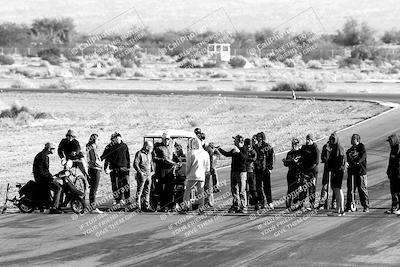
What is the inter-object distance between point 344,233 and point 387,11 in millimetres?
189604

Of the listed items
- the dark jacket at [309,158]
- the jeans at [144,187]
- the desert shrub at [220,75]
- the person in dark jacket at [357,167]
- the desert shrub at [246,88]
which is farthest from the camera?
the desert shrub at [220,75]

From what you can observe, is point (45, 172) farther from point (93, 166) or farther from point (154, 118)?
point (154, 118)

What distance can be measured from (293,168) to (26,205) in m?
5.73

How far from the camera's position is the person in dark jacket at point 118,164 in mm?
18922

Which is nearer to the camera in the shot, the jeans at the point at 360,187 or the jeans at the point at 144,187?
the jeans at the point at 360,187

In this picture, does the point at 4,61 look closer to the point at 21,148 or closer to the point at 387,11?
the point at 21,148

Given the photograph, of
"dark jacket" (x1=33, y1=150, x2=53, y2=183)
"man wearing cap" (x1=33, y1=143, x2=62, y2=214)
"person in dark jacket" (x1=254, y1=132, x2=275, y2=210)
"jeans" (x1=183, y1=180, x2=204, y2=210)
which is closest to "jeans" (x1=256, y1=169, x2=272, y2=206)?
"person in dark jacket" (x1=254, y1=132, x2=275, y2=210)

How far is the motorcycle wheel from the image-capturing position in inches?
731

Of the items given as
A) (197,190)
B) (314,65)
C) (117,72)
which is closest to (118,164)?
(197,190)

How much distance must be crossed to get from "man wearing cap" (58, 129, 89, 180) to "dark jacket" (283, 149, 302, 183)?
4399 millimetres

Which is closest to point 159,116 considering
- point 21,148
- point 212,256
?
point 21,148

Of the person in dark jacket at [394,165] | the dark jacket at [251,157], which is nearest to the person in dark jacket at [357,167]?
the person in dark jacket at [394,165]

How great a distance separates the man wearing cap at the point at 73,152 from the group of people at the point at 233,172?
2 centimetres

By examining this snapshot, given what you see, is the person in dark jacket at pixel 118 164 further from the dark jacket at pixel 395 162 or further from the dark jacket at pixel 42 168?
the dark jacket at pixel 395 162
